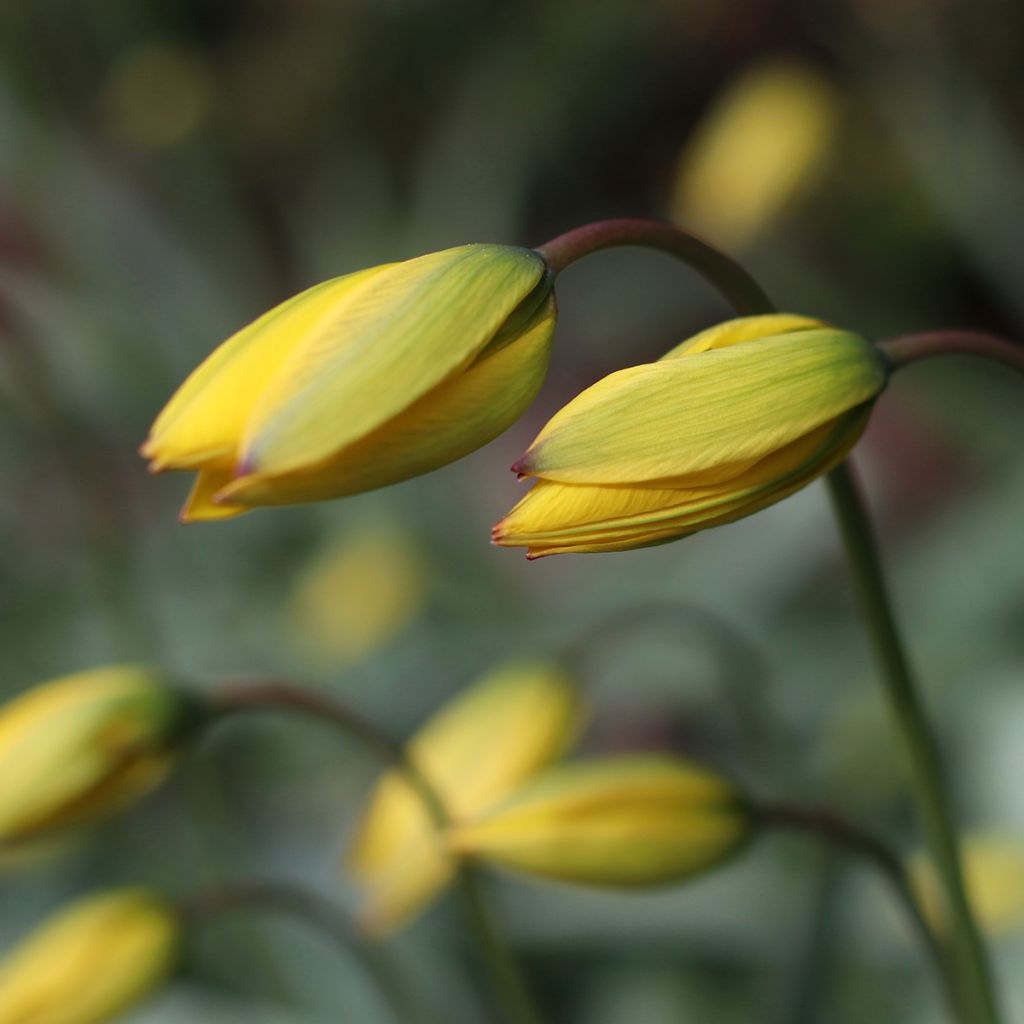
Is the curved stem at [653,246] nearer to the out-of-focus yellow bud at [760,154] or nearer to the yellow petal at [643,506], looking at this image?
the yellow petal at [643,506]

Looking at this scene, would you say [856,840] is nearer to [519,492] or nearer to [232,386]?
[232,386]

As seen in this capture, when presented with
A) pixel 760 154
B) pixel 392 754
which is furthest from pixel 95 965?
pixel 760 154

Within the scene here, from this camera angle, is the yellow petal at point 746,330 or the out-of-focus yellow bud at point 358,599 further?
the out-of-focus yellow bud at point 358,599

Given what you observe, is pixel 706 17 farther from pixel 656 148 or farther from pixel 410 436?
pixel 410 436

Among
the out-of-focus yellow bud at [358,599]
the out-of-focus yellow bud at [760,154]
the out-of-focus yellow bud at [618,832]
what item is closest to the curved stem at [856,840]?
the out-of-focus yellow bud at [618,832]

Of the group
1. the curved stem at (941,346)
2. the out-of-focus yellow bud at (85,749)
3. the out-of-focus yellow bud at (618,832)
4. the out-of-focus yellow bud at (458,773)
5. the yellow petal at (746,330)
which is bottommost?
the out-of-focus yellow bud at (458,773)

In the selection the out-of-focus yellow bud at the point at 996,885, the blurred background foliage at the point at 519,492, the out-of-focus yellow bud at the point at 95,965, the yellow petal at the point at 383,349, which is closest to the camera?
the yellow petal at the point at 383,349

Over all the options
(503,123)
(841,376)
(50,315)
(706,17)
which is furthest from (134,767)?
(706,17)

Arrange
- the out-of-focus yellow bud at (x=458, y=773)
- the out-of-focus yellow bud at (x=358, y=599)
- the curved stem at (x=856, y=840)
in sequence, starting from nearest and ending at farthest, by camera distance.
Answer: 1. the curved stem at (x=856, y=840)
2. the out-of-focus yellow bud at (x=458, y=773)
3. the out-of-focus yellow bud at (x=358, y=599)
